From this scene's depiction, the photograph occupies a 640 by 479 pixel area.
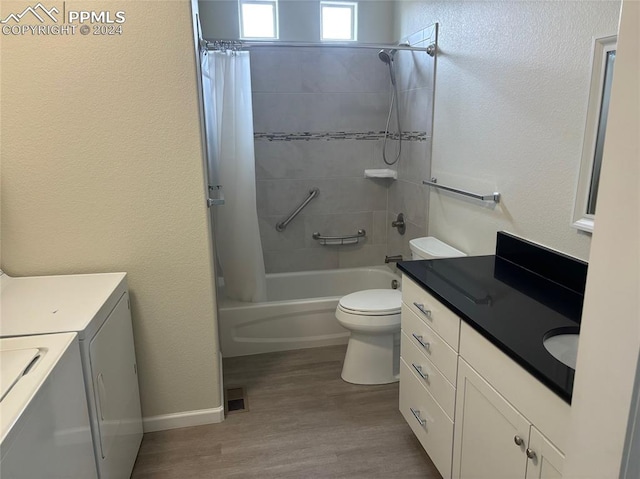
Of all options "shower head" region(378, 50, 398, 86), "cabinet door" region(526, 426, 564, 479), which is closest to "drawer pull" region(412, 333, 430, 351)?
"cabinet door" region(526, 426, 564, 479)

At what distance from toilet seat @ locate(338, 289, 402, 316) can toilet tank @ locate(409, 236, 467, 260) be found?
11.6 inches

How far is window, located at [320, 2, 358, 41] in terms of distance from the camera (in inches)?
132

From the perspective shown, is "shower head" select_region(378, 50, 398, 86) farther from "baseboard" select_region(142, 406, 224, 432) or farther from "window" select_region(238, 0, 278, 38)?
"baseboard" select_region(142, 406, 224, 432)

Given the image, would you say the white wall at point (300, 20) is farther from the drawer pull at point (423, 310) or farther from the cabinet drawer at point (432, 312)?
the drawer pull at point (423, 310)

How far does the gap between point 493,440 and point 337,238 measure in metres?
2.38

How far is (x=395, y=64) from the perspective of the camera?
3.36 m

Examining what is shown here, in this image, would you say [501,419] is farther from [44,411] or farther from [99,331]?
[99,331]

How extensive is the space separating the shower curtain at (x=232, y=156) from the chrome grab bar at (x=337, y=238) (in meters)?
0.72

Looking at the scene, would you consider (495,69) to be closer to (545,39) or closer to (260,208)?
(545,39)

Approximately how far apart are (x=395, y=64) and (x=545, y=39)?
165cm

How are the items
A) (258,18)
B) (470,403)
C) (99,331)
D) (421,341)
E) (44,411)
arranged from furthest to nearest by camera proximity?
(258,18) < (421,341) < (99,331) < (470,403) < (44,411)

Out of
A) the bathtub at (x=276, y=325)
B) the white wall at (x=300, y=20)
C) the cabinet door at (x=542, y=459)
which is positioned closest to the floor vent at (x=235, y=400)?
the bathtub at (x=276, y=325)

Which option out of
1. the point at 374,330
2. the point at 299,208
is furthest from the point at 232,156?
the point at 374,330

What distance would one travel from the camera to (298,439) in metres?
2.21
